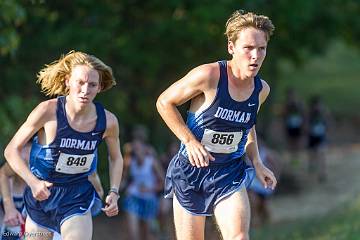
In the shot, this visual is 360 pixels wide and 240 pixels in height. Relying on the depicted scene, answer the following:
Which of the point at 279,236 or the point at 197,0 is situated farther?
the point at 197,0

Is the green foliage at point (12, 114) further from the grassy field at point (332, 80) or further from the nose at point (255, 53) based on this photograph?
the grassy field at point (332, 80)

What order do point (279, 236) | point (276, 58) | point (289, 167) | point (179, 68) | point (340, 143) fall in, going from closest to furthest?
point (279, 236)
point (179, 68)
point (276, 58)
point (289, 167)
point (340, 143)

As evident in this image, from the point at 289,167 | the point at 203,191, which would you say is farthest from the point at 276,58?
the point at 203,191

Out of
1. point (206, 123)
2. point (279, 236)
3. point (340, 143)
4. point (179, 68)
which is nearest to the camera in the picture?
point (206, 123)

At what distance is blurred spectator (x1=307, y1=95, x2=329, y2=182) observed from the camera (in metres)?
25.5

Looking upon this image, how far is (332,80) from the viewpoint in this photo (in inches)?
1743

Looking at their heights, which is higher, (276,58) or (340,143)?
(276,58)

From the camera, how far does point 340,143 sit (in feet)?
106

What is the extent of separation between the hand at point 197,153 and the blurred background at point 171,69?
470 cm

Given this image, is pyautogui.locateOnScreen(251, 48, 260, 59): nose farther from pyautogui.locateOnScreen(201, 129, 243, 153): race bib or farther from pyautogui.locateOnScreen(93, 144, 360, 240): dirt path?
pyautogui.locateOnScreen(93, 144, 360, 240): dirt path

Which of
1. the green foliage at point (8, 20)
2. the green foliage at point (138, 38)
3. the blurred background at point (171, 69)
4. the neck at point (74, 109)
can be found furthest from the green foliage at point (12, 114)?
the neck at point (74, 109)

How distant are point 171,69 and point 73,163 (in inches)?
506

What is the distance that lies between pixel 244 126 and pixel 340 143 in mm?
24542

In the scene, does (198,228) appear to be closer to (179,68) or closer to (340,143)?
(179,68)
